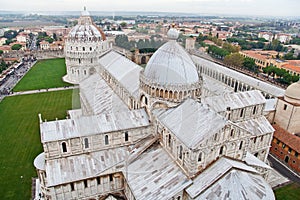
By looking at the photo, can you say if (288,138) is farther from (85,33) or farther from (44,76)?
(44,76)

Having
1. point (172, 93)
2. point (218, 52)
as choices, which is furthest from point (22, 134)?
point (218, 52)

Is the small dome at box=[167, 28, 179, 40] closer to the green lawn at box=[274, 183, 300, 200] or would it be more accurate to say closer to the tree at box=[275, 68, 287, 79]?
the green lawn at box=[274, 183, 300, 200]

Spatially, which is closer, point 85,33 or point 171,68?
point 171,68

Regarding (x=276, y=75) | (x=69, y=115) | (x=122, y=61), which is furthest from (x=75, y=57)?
(x=276, y=75)

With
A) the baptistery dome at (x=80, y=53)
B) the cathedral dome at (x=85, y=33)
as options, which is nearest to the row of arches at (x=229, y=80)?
the baptistery dome at (x=80, y=53)

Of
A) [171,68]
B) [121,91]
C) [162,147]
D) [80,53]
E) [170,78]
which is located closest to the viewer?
[162,147]

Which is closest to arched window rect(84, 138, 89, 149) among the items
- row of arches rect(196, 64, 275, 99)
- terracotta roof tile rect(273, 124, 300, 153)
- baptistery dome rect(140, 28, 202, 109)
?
baptistery dome rect(140, 28, 202, 109)

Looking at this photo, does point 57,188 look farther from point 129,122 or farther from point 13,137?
point 13,137
